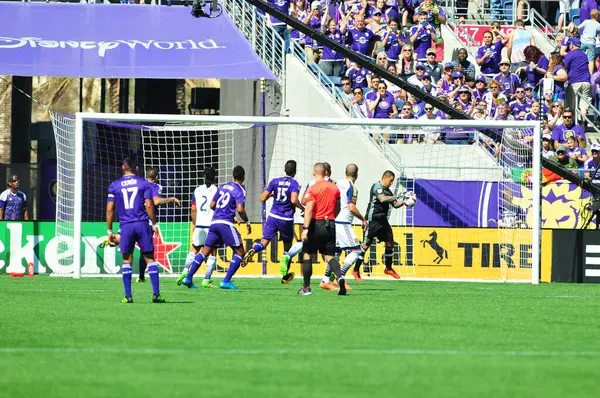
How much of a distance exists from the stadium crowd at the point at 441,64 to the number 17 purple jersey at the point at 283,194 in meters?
7.25

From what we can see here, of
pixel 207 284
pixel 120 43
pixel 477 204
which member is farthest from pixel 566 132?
pixel 207 284

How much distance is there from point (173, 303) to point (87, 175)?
12.0m

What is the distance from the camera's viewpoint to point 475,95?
28.1 meters

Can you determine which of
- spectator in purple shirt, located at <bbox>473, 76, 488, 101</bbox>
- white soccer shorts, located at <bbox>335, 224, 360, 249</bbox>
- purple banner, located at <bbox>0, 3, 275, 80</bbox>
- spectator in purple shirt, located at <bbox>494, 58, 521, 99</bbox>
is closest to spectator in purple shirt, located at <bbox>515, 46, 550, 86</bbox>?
spectator in purple shirt, located at <bbox>494, 58, 521, 99</bbox>

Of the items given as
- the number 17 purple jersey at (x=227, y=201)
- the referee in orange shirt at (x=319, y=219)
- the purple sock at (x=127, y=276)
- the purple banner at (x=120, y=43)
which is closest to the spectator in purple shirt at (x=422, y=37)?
the purple banner at (x=120, y=43)

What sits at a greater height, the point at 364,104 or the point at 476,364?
the point at 364,104

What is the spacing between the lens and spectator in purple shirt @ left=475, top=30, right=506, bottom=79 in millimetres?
29266

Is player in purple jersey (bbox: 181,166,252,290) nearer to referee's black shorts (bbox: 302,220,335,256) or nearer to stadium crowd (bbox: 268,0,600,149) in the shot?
referee's black shorts (bbox: 302,220,335,256)

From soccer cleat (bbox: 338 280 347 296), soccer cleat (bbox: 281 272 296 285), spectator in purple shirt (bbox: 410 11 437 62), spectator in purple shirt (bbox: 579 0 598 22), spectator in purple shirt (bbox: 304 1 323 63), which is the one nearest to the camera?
soccer cleat (bbox: 338 280 347 296)

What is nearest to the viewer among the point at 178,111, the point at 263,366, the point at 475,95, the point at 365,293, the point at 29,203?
the point at 263,366

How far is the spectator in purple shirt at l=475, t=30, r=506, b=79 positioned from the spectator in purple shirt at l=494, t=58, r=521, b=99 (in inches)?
31.0

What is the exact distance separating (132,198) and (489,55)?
1659 centimetres

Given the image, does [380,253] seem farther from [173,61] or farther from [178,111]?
[178,111]

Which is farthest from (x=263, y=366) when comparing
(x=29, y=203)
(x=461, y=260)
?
(x=29, y=203)
